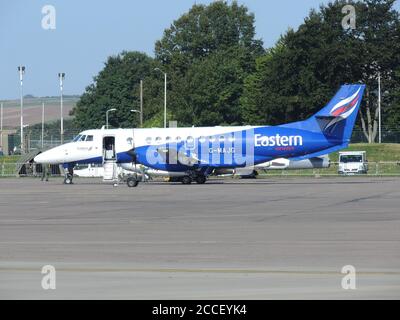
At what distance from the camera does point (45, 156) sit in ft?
199

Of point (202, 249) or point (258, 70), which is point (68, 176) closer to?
point (202, 249)

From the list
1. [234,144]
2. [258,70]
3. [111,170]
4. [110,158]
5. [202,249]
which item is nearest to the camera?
[202,249]

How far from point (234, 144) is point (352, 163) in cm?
1935

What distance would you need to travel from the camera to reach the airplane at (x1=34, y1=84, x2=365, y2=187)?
182 ft

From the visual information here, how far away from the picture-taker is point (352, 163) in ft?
241

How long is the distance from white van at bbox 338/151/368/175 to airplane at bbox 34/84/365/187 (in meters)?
15.7

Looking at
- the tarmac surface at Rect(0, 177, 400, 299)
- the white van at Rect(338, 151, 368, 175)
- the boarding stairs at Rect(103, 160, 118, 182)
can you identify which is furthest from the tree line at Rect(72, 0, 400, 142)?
the tarmac surface at Rect(0, 177, 400, 299)

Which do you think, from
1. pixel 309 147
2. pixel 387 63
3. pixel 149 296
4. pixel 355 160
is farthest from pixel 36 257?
pixel 387 63

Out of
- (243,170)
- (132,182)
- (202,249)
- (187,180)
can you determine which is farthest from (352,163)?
(202,249)

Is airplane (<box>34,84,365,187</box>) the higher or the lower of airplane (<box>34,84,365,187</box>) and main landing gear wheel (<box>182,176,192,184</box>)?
the higher

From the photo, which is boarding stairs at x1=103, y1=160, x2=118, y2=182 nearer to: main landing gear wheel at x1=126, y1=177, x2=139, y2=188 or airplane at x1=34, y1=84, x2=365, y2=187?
airplane at x1=34, y1=84, x2=365, y2=187
